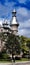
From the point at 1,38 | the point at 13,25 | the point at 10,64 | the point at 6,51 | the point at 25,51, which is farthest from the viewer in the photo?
the point at 13,25

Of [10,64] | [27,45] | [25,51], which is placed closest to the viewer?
[10,64]

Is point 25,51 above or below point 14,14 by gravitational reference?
below

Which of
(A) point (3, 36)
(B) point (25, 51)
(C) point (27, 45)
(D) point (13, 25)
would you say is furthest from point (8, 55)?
(D) point (13, 25)

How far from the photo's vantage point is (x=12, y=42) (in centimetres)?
6256

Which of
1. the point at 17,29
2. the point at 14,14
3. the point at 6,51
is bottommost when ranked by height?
the point at 6,51

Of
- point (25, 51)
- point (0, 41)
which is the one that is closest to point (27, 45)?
point (25, 51)

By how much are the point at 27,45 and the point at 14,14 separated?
24.6 metres

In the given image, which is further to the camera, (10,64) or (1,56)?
(1,56)

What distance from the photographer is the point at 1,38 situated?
7088cm

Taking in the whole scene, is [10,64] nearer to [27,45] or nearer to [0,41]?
[0,41]

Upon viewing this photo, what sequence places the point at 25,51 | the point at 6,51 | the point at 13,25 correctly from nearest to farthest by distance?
the point at 6,51 → the point at 25,51 → the point at 13,25

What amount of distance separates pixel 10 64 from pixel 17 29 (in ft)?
176

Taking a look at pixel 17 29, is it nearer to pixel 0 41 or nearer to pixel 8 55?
pixel 0 41

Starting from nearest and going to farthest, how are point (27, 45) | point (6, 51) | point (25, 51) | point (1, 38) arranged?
Answer: point (6, 51), point (1, 38), point (25, 51), point (27, 45)
